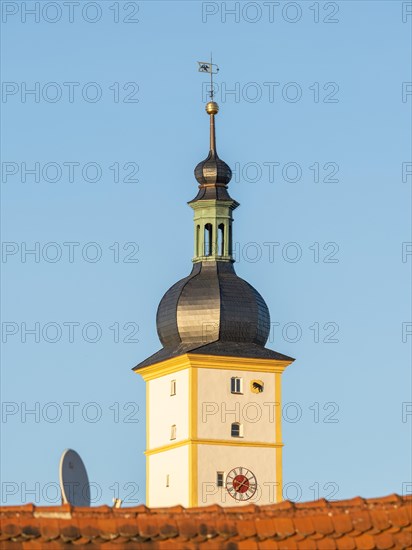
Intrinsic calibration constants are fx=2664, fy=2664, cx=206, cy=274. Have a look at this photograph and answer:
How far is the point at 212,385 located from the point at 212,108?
1097cm

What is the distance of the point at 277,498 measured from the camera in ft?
282

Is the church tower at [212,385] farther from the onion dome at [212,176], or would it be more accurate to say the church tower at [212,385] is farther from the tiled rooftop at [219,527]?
the tiled rooftop at [219,527]

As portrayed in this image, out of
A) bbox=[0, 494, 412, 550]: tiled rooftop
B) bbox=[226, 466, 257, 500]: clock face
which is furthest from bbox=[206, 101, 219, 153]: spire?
bbox=[0, 494, 412, 550]: tiled rooftop

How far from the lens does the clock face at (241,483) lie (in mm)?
86312

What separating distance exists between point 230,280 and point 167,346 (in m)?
3.10

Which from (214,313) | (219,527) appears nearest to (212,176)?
(214,313)

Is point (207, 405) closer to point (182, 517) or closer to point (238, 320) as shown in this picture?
point (238, 320)

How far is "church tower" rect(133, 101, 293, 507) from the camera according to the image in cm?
8769

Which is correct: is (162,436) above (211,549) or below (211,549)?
above

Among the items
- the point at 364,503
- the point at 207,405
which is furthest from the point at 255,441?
the point at 364,503

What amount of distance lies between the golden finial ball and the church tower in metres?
3.69

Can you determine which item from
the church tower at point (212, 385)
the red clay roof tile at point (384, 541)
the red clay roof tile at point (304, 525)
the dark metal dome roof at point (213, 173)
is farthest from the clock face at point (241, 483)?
the red clay roof tile at point (384, 541)

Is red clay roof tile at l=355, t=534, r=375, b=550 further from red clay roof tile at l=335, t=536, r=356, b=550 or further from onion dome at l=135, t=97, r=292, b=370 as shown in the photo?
onion dome at l=135, t=97, r=292, b=370

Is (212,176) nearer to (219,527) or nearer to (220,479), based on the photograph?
(220,479)
